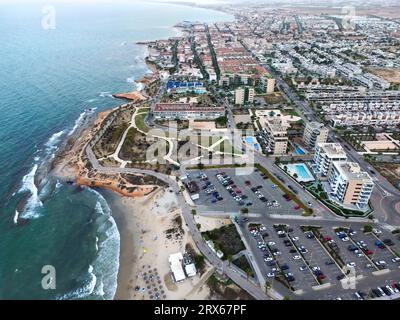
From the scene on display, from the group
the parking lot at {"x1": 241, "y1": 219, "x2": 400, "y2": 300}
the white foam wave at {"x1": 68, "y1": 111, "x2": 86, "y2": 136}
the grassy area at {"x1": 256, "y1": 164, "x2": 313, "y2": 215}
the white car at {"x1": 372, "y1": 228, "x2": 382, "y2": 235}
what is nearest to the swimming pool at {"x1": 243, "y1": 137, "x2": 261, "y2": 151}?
the grassy area at {"x1": 256, "y1": 164, "x2": 313, "y2": 215}

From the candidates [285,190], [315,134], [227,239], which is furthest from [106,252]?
[315,134]

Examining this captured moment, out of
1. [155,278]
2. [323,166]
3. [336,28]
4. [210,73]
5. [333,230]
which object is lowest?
[155,278]

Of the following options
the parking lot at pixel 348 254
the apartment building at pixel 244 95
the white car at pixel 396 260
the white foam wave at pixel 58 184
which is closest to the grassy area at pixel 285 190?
the parking lot at pixel 348 254

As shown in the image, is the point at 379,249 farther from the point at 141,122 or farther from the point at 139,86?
the point at 139,86

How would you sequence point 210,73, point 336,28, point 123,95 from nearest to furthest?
point 123,95 → point 210,73 → point 336,28

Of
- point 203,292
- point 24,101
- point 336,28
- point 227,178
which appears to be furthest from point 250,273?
point 336,28

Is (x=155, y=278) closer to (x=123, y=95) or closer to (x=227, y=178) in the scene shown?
(x=227, y=178)

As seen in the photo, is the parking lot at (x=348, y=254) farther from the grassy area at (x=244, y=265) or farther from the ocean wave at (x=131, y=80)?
the ocean wave at (x=131, y=80)
